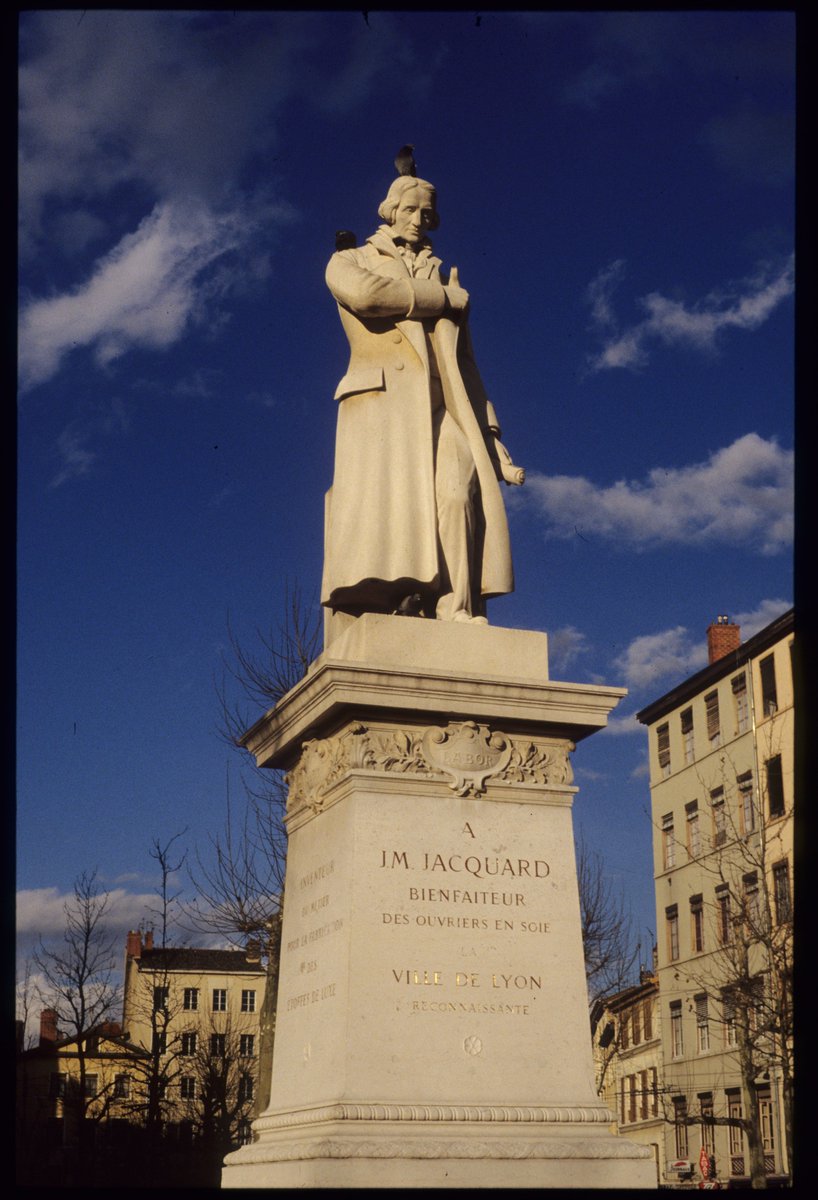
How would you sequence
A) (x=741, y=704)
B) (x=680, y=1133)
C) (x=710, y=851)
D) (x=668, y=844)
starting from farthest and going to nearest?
(x=668, y=844), (x=680, y=1133), (x=741, y=704), (x=710, y=851)

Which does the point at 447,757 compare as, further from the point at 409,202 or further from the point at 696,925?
the point at 696,925

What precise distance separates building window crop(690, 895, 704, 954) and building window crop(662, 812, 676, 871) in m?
3.74

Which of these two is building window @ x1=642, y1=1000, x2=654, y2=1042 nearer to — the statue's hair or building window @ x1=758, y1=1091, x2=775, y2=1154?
building window @ x1=758, y1=1091, x2=775, y2=1154

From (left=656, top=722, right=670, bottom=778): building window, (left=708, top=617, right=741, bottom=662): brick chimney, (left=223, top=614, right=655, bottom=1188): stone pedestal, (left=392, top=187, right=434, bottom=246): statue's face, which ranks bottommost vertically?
(left=223, top=614, right=655, bottom=1188): stone pedestal

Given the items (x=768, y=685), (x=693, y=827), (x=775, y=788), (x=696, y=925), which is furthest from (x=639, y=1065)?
(x=775, y=788)

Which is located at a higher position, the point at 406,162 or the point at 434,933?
the point at 406,162

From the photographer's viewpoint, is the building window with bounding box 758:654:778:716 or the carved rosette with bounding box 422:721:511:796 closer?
the carved rosette with bounding box 422:721:511:796

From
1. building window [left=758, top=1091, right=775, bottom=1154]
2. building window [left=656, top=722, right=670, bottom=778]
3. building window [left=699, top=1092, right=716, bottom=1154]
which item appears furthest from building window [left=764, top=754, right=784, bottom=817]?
building window [left=656, top=722, right=670, bottom=778]

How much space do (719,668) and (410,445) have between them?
5216 cm

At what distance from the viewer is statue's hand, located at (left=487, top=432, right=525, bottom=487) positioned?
40.1 feet

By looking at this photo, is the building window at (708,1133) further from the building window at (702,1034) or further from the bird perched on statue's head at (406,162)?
the bird perched on statue's head at (406,162)

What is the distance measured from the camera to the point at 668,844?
218 feet

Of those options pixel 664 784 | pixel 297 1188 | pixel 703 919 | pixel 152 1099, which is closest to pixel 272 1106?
pixel 297 1188

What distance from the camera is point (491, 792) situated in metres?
10.6
